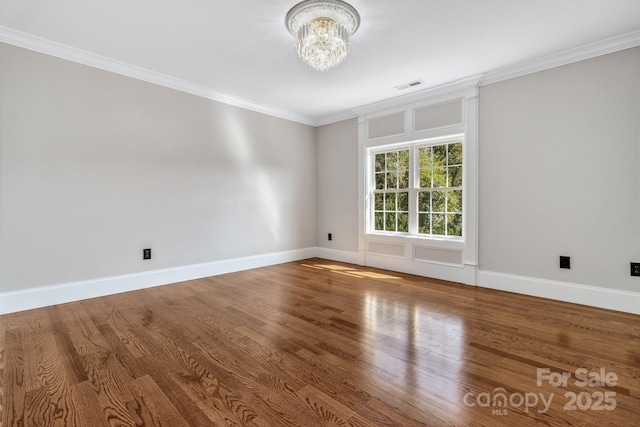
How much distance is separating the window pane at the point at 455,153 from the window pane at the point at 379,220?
1.33 m

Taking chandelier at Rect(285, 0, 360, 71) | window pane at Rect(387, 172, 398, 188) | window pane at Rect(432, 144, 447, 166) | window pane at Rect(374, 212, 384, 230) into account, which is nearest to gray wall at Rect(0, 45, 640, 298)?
window pane at Rect(432, 144, 447, 166)

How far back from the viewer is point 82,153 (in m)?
3.00

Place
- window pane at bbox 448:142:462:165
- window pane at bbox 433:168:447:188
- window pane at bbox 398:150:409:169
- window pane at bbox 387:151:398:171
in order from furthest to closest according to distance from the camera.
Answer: window pane at bbox 387:151:398:171 < window pane at bbox 398:150:409:169 < window pane at bbox 433:168:447:188 < window pane at bbox 448:142:462:165

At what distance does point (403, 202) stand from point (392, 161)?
27.0 inches

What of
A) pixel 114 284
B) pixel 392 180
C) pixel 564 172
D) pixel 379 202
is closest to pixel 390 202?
pixel 379 202

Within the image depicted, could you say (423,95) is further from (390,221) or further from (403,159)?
(390,221)

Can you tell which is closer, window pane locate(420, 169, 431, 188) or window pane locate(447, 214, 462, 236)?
window pane locate(447, 214, 462, 236)

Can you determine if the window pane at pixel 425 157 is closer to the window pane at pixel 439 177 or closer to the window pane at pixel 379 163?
the window pane at pixel 439 177

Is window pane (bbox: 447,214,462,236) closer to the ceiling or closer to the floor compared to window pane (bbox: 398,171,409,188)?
closer to the floor

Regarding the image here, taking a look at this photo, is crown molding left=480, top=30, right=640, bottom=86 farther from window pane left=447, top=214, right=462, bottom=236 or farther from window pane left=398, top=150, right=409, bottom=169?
window pane left=447, top=214, right=462, bottom=236

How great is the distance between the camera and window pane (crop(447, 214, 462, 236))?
12.5 feet

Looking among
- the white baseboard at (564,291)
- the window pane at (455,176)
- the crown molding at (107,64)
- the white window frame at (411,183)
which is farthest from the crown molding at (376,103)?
the white baseboard at (564,291)

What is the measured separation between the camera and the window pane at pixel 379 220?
4.65 m

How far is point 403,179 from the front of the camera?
173 inches
